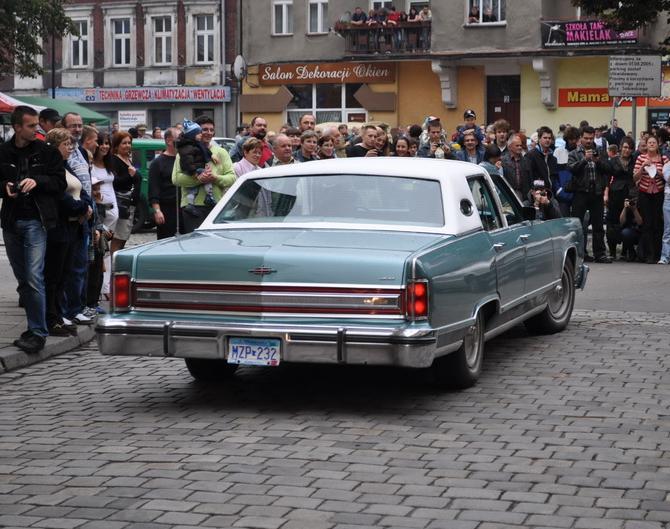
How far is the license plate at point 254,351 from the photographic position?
848cm

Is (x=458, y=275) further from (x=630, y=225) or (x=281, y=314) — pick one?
(x=630, y=225)

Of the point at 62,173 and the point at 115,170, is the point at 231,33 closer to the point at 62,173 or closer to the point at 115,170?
the point at 115,170

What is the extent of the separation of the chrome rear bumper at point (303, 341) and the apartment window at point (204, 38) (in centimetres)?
4539

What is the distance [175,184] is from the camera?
1418 cm

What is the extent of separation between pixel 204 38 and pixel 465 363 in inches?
1796

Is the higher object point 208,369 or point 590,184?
point 590,184

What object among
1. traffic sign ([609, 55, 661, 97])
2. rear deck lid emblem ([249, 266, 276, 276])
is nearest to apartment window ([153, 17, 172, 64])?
traffic sign ([609, 55, 661, 97])

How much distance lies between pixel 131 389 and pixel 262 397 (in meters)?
1.07

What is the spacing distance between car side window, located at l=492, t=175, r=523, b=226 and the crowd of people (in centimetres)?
26

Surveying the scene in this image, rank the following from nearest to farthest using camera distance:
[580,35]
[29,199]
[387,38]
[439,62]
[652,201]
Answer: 1. [29,199]
2. [652,201]
3. [580,35]
4. [439,62]
5. [387,38]

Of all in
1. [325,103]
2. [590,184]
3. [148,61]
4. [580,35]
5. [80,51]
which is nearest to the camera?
[590,184]

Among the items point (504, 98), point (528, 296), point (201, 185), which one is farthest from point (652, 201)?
point (504, 98)

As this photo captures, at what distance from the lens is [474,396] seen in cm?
930

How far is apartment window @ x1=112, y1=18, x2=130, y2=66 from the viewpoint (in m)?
55.5
